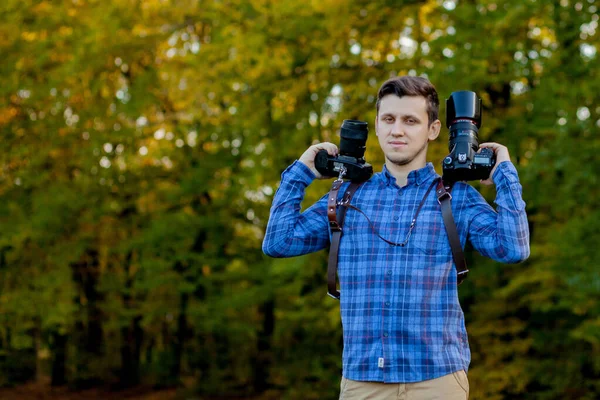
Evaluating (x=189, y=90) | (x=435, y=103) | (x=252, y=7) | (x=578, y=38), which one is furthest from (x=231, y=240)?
(x=435, y=103)

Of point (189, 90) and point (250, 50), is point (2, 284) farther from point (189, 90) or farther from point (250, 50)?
point (250, 50)

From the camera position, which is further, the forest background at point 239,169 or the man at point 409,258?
the forest background at point 239,169

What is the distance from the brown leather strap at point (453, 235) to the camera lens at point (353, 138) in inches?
15.0

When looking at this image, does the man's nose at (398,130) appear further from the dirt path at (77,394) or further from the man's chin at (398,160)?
the dirt path at (77,394)

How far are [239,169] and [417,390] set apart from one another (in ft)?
54.1

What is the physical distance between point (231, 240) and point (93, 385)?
7.19 meters

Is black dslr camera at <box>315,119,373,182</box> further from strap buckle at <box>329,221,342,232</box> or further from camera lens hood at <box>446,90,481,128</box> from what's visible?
camera lens hood at <box>446,90,481,128</box>

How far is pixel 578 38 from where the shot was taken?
1182cm

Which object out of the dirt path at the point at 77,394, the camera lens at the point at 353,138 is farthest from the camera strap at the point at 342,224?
the dirt path at the point at 77,394

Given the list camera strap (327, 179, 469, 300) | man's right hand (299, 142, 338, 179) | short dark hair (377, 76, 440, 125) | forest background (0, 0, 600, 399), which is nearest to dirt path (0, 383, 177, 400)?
forest background (0, 0, 600, 399)

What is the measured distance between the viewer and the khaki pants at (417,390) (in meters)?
2.76

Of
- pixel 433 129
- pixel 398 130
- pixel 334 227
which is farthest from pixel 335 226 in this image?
pixel 433 129

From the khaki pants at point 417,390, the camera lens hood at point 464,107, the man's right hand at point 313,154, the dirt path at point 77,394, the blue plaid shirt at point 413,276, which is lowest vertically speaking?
the dirt path at point 77,394

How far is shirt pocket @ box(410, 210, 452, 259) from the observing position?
281 centimetres
